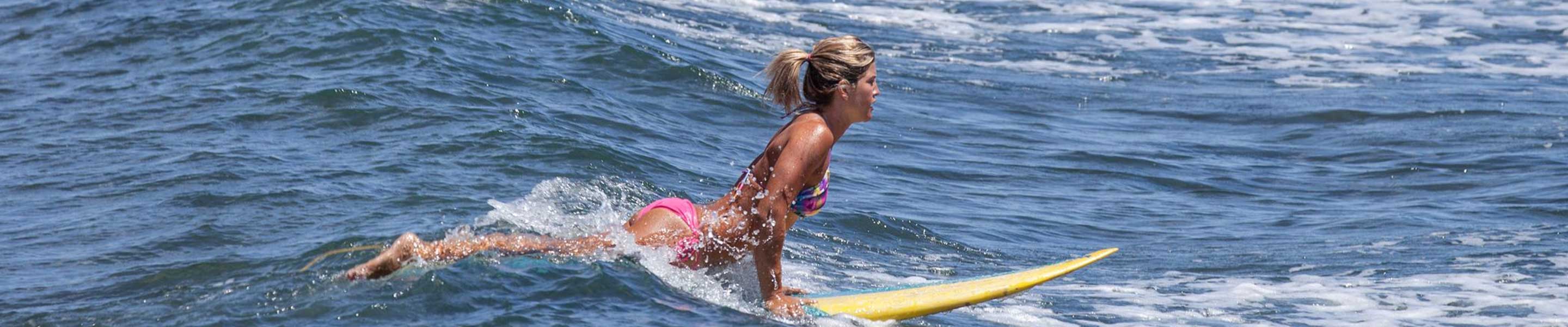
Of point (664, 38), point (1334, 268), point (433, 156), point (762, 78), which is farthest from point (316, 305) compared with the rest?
point (664, 38)

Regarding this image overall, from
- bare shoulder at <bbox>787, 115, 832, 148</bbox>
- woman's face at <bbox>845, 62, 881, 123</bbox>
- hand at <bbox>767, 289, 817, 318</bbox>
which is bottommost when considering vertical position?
hand at <bbox>767, 289, 817, 318</bbox>

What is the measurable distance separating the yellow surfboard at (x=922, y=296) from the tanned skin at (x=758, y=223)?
0.22m

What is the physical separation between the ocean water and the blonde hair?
2.79 ft

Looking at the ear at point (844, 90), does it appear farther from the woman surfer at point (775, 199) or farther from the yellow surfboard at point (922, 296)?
the yellow surfboard at point (922, 296)

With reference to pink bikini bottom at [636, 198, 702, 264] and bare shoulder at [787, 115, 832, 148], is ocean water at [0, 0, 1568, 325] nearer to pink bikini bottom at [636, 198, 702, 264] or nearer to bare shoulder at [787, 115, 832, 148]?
pink bikini bottom at [636, 198, 702, 264]

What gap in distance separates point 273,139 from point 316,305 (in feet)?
14.0

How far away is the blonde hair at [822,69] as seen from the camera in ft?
17.4

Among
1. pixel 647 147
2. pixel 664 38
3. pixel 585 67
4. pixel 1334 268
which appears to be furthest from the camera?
pixel 664 38

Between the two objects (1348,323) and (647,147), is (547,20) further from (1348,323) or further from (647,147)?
(1348,323)

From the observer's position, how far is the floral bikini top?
17.9 feet

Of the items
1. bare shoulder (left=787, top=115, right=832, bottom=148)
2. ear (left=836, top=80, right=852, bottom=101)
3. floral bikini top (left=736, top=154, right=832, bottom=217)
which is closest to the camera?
bare shoulder (left=787, top=115, right=832, bottom=148)

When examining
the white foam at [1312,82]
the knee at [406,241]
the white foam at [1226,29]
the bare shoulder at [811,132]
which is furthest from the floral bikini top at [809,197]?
the white foam at [1312,82]

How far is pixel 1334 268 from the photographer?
310 inches

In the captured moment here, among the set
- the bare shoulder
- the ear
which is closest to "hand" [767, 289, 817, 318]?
the bare shoulder
